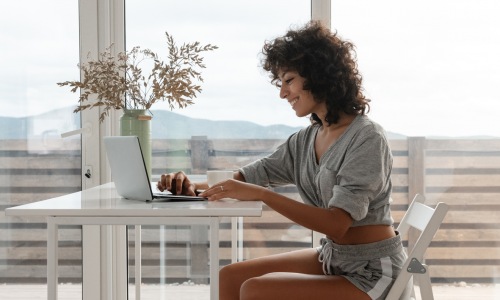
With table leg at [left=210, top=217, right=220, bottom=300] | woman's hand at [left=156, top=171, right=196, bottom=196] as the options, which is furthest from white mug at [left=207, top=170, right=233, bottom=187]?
table leg at [left=210, top=217, right=220, bottom=300]

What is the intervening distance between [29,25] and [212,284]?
1.83 meters

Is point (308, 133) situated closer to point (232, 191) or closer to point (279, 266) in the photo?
point (279, 266)

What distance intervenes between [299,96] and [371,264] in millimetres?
544

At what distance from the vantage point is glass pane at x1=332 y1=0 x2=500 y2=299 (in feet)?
10.7

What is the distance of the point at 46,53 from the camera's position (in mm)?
3256

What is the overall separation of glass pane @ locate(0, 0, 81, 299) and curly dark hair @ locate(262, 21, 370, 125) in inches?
48.9

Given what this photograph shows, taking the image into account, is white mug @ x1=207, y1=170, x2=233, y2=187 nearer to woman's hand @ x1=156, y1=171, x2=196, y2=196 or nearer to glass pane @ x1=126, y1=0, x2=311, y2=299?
woman's hand @ x1=156, y1=171, x2=196, y2=196

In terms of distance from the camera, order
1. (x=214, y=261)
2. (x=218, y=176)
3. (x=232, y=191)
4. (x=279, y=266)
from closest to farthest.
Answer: (x=214, y=261) < (x=232, y=191) < (x=218, y=176) < (x=279, y=266)

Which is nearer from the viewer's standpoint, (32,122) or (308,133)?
(308,133)

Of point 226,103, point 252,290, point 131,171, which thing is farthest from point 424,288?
point 226,103

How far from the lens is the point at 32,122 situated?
3246mm

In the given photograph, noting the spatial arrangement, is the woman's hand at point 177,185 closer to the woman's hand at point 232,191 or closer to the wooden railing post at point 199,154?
the woman's hand at point 232,191

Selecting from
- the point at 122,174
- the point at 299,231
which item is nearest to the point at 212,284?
the point at 122,174

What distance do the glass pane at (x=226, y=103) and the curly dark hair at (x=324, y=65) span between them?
93 centimetres
